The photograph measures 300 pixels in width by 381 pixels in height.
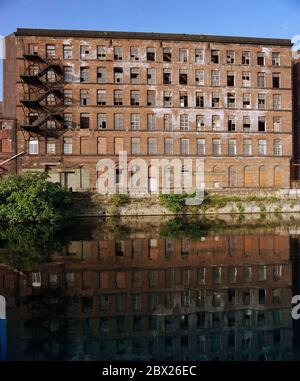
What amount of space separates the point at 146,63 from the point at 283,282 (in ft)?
103

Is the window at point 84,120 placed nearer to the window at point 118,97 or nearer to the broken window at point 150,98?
the window at point 118,97

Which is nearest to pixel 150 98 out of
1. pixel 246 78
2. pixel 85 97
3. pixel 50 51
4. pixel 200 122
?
pixel 200 122

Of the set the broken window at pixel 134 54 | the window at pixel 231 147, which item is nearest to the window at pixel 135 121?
the broken window at pixel 134 54

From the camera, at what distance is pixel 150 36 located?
1437 inches

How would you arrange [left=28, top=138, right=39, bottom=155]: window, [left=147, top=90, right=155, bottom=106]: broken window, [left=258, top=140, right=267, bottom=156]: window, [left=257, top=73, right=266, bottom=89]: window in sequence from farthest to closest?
[left=257, top=73, right=266, bottom=89]: window, [left=258, top=140, right=267, bottom=156]: window, [left=147, top=90, right=155, bottom=106]: broken window, [left=28, top=138, right=39, bottom=155]: window

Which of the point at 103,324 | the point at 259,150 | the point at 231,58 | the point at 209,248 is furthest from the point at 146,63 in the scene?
the point at 103,324

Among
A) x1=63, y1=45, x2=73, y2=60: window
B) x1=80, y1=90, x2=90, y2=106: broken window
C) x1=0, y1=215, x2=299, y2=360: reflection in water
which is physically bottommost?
x1=0, y1=215, x2=299, y2=360: reflection in water

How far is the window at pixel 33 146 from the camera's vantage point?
3488 centimetres

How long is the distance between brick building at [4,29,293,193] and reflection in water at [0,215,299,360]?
833 inches

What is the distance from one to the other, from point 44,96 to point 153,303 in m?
30.3

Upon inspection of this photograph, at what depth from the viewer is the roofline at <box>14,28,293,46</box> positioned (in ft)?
115

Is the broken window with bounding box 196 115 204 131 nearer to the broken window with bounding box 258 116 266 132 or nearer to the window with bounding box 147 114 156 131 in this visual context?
the window with bounding box 147 114 156 131

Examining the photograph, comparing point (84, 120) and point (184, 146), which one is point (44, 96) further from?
point (184, 146)

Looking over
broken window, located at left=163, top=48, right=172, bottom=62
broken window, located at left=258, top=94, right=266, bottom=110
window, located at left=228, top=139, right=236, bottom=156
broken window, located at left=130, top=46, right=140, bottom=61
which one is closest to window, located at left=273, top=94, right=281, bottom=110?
broken window, located at left=258, top=94, right=266, bottom=110
